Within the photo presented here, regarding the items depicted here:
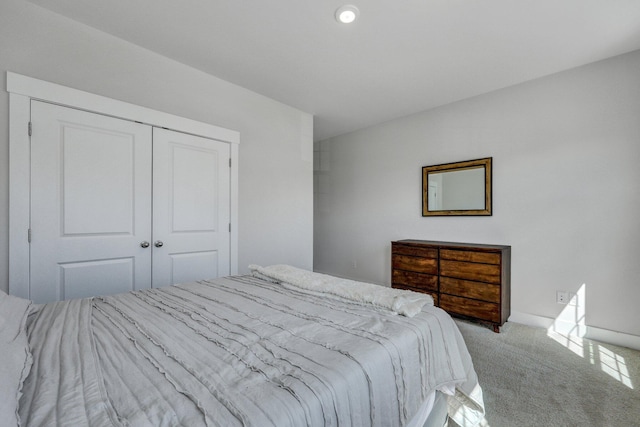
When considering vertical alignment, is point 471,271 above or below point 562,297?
above

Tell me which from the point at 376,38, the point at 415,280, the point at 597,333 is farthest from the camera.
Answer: the point at 415,280

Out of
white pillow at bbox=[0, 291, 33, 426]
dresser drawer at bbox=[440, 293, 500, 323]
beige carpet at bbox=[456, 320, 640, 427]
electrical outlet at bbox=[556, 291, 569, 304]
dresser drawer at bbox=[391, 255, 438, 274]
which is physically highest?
white pillow at bbox=[0, 291, 33, 426]

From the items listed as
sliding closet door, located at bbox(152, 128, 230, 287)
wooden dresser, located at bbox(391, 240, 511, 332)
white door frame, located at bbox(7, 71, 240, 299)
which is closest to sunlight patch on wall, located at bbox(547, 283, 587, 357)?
wooden dresser, located at bbox(391, 240, 511, 332)

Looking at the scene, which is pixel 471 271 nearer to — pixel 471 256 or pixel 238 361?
pixel 471 256

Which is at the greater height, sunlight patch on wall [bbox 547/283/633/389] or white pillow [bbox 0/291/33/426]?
white pillow [bbox 0/291/33/426]

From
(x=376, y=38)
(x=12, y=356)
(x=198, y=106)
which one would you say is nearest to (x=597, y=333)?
(x=376, y=38)

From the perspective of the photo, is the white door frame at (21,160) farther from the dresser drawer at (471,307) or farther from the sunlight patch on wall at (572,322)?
the sunlight patch on wall at (572,322)

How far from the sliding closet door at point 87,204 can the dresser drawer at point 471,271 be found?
9.73ft

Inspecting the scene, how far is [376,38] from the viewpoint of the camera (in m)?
2.23

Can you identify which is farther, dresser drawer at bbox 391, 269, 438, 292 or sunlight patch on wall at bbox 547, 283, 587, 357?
dresser drawer at bbox 391, 269, 438, 292

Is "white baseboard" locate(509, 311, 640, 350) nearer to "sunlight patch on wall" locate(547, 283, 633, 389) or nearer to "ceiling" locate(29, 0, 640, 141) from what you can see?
"sunlight patch on wall" locate(547, 283, 633, 389)

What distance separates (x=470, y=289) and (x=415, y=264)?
62 centimetres

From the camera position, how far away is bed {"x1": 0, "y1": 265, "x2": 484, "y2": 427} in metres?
0.64

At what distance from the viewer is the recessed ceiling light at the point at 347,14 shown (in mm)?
1905
